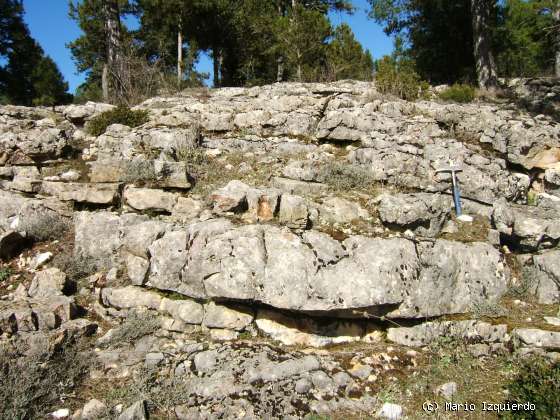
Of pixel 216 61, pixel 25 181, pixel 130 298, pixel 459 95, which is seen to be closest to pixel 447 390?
pixel 130 298

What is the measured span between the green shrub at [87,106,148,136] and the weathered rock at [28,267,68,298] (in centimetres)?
470

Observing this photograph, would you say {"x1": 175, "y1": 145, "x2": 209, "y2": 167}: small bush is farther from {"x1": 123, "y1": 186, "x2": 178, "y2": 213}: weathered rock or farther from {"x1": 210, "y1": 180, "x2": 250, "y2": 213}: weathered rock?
{"x1": 210, "y1": 180, "x2": 250, "y2": 213}: weathered rock

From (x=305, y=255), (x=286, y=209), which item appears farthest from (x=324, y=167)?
(x=305, y=255)

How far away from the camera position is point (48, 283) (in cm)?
529

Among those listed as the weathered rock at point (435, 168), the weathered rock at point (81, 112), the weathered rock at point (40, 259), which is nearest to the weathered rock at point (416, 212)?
the weathered rock at point (435, 168)

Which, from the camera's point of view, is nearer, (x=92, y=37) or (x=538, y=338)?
(x=538, y=338)

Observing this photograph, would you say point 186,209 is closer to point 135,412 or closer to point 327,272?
point 327,272

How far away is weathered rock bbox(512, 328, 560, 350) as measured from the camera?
4598mm

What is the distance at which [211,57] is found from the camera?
21.1 metres

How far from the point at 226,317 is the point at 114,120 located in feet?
21.4

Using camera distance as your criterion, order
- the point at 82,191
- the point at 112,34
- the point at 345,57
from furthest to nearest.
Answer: the point at 345,57, the point at 112,34, the point at 82,191

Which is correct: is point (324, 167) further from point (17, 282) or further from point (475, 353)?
point (17, 282)

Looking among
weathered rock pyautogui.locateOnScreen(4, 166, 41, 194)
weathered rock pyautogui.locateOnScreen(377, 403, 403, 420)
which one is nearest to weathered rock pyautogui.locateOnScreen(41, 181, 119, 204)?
weathered rock pyautogui.locateOnScreen(4, 166, 41, 194)

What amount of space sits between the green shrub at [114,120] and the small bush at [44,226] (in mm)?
3280
